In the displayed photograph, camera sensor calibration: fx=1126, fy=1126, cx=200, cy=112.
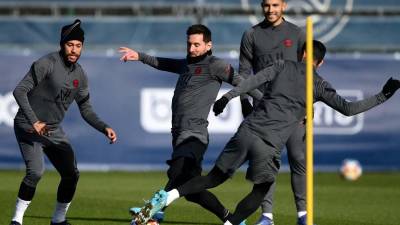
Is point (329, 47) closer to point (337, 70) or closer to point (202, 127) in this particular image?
point (337, 70)

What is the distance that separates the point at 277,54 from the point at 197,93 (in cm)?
106

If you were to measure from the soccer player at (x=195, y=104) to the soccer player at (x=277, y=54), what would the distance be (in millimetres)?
487

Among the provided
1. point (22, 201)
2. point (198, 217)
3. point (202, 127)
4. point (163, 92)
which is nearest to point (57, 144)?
point (22, 201)

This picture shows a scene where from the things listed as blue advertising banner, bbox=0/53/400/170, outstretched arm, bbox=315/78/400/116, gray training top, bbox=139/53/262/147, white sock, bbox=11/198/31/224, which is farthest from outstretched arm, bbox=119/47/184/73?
blue advertising banner, bbox=0/53/400/170

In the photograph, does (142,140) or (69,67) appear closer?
(69,67)

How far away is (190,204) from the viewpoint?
51.7 ft

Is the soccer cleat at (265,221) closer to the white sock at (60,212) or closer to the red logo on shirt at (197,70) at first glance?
the red logo on shirt at (197,70)

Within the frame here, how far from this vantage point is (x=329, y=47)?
2473 centimetres

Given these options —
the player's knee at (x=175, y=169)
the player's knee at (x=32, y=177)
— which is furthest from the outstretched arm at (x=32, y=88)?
the player's knee at (x=175, y=169)

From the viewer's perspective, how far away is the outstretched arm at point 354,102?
10.5 meters

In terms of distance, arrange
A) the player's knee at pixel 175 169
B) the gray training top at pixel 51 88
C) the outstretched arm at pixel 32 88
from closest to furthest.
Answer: the outstretched arm at pixel 32 88
the player's knee at pixel 175 169
the gray training top at pixel 51 88

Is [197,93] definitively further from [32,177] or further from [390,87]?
[390,87]

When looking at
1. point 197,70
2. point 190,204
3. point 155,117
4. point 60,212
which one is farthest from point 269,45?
point 155,117

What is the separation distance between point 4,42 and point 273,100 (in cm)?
1466
